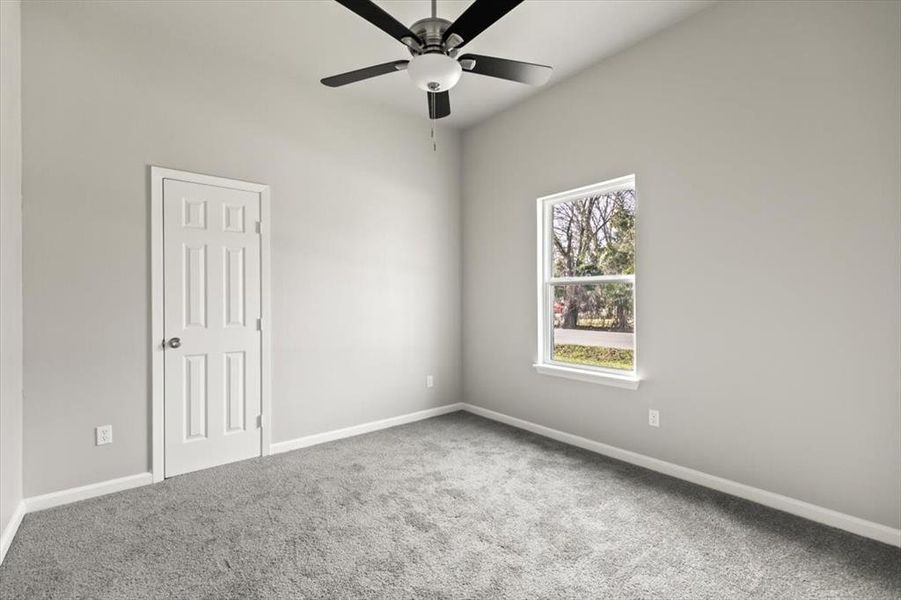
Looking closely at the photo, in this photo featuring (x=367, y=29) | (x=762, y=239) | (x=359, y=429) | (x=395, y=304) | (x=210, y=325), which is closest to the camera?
(x=762, y=239)

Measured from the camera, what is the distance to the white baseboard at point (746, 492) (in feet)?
7.30

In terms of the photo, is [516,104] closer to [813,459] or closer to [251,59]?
[251,59]

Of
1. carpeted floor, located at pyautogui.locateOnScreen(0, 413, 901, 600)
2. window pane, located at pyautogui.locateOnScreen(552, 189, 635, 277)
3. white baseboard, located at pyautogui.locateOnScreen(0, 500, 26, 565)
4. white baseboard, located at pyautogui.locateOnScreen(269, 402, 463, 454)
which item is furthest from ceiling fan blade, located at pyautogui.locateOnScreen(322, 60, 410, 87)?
white baseboard, located at pyautogui.locateOnScreen(0, 500, 26, 565)

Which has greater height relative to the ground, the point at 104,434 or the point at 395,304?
the point at 395,304

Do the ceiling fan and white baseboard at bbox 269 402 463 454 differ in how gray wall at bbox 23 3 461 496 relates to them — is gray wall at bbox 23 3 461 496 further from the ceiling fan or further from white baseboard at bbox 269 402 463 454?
the ceiling fan

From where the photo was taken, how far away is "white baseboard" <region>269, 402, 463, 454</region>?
11.8ft

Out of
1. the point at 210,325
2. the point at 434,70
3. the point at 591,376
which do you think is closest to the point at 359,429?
the point at 210,325

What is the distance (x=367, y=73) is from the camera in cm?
247

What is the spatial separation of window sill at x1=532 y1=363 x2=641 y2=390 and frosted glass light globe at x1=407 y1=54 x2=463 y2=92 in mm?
2370

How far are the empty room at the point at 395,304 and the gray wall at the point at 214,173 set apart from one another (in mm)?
21

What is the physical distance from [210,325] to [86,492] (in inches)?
48.6

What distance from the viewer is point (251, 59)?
11.0ft

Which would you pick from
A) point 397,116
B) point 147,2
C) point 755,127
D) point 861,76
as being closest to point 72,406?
point 147,2

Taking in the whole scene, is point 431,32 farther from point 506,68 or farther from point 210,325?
point 210,325
